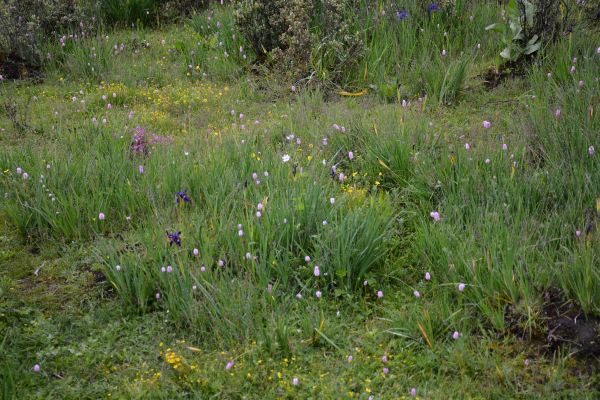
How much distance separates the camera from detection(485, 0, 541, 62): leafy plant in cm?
→ 596

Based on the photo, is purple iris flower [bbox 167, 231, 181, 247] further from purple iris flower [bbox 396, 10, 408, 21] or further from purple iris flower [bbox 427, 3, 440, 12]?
purple iris flower [bbox 427, 3, 440, 12]

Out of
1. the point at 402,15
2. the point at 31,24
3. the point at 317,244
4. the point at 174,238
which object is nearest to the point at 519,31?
the point at 402,15

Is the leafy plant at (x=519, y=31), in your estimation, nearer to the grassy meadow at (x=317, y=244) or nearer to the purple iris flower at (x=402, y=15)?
the grassy meadow at (x=317, y=244)

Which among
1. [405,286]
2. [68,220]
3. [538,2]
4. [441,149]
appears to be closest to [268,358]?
[405,286]

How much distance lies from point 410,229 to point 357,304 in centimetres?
79

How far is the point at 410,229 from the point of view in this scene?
4133mm

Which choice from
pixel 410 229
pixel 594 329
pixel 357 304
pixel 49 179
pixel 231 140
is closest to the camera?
pixel 594 329

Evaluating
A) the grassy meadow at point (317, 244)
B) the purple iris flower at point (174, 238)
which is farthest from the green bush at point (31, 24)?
the purple iris flower at point (174, 238)

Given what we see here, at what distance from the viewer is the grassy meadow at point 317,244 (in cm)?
311

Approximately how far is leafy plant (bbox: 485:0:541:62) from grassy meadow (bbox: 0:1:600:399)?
180mm

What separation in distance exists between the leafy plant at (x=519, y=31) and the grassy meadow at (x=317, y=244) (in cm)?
18

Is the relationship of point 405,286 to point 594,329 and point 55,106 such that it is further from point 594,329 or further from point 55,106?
point 55,106

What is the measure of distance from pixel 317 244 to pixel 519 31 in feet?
11.6

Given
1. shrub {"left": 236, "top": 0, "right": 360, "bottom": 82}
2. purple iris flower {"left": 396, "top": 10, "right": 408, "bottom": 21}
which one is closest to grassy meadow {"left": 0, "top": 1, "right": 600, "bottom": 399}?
shrub {"left": 236, "top": 0, "right": 360, "bottom": 82}
